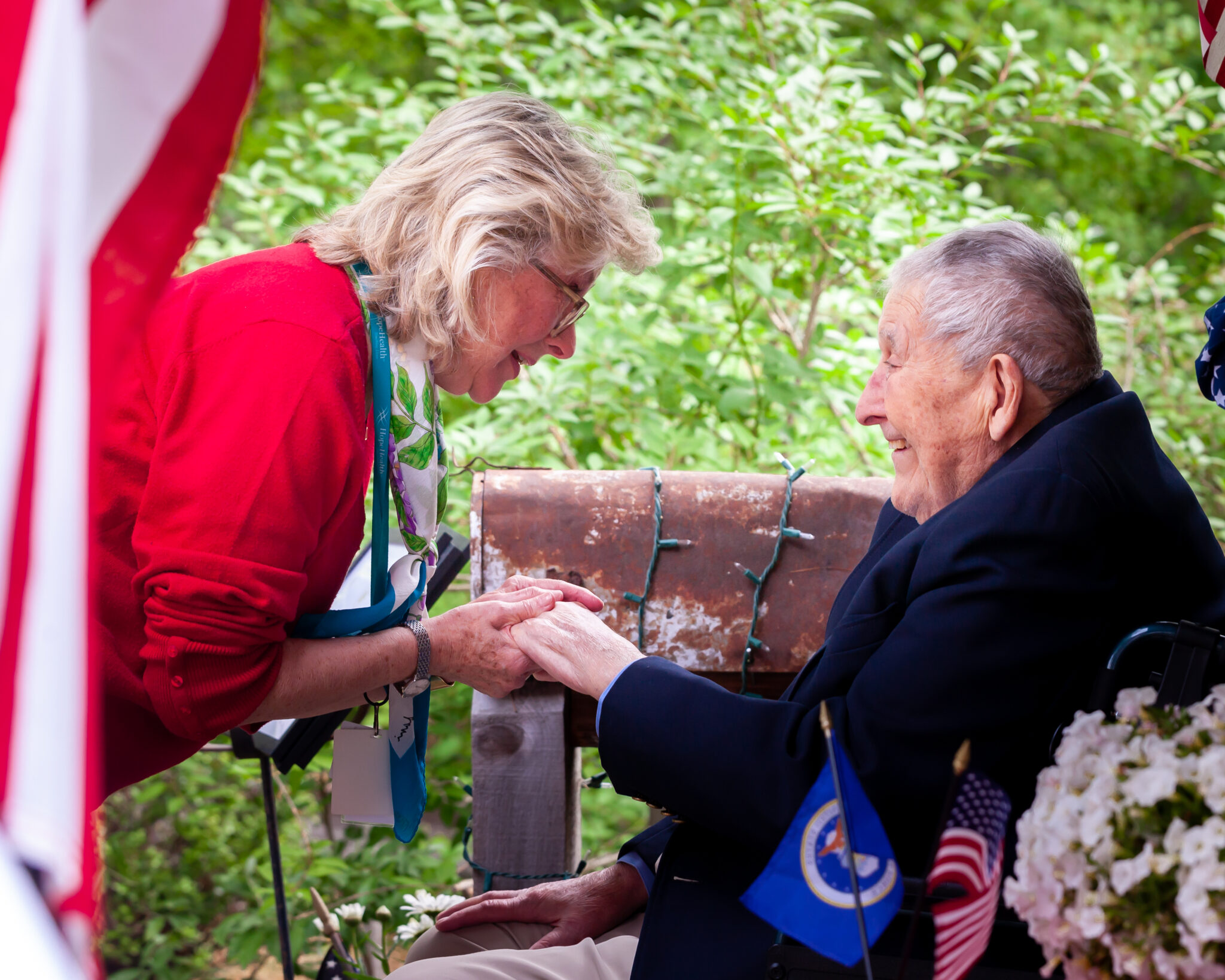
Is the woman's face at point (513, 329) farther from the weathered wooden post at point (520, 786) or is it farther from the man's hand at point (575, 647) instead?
the weathered wooden post at point (520, 786)

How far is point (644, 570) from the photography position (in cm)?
228

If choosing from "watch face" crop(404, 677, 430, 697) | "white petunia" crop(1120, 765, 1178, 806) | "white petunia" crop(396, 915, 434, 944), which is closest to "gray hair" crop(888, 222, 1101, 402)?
"white petunia" crop(1120, 765, 1178, 806)

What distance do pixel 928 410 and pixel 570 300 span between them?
685 mm

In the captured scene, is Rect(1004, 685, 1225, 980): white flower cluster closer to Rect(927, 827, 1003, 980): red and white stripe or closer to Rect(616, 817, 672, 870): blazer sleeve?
Rect(927, 827, 1003, 980): red and white stripe

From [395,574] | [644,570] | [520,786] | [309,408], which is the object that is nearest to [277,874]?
[520,786]

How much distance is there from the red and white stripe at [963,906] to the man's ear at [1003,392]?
Answer: 85 centimetres

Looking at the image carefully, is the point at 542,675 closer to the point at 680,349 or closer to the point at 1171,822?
the point at 1171,822

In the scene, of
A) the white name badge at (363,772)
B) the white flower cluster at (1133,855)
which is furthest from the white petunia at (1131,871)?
the white name badge at (363,772)

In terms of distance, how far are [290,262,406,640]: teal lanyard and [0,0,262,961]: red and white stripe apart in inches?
39.6

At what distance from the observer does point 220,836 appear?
421cm

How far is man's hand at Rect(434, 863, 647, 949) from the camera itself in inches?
77.6

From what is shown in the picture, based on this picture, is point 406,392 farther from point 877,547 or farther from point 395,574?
point 877,547

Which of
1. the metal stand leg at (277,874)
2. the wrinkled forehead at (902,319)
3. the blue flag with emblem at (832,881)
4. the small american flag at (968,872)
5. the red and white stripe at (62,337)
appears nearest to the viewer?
the red and white stripe at (62,337)

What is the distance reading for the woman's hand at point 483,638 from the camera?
1.95 m
